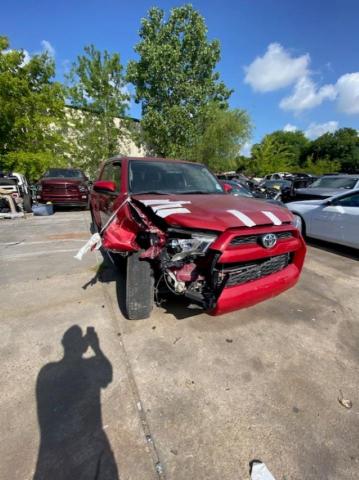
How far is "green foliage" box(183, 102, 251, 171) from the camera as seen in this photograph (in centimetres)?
2338

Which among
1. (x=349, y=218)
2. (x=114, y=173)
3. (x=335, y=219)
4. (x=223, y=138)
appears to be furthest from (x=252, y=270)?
(x=223, y=138)

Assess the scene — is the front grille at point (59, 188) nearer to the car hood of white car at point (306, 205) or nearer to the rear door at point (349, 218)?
the car hood of white car at point (306, 205)

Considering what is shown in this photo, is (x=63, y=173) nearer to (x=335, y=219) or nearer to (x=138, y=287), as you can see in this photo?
(x=138, y=287)

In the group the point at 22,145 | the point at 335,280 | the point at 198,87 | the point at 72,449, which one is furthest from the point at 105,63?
the point at 72,449

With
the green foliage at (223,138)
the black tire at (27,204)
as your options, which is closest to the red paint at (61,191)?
the black tire at (27,204)

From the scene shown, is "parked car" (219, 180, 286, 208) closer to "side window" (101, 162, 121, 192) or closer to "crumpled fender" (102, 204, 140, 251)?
"side window" (101, 162, 121, 192)

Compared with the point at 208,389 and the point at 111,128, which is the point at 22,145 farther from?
the point at 208,389

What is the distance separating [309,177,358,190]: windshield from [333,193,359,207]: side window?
2.92 meters

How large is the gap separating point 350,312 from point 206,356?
6.47 feet

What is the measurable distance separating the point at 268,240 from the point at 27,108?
13704 millimetres

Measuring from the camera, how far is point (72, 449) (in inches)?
53.9

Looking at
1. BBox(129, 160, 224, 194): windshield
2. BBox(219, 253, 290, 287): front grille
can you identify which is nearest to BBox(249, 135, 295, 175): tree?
BBox(129, 160, 224, 194): windshield

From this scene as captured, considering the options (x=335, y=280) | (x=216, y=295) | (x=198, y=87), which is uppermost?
(x=198, y=87)

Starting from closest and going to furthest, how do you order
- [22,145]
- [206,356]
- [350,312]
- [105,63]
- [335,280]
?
1. [206,356]
2. [350,312]
3. [335,280]
4. [22,145]
5. [105,63]
